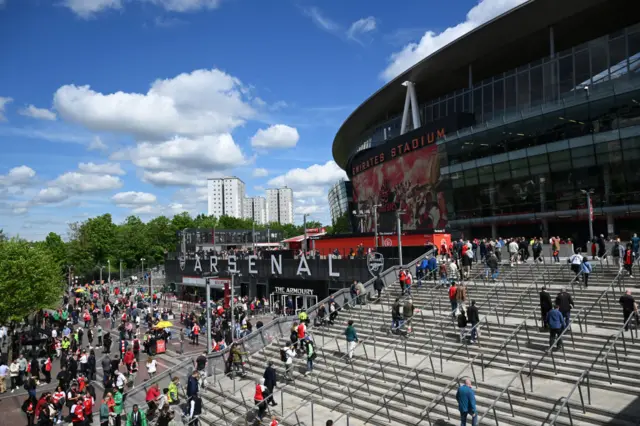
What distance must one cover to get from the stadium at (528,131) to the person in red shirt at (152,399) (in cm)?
1910

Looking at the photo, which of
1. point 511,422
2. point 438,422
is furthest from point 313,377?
point 511,422

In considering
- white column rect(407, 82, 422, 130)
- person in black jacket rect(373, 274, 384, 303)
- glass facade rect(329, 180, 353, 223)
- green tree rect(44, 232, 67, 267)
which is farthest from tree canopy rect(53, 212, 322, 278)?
person in black jacket rect(373, 274, 384, 303)

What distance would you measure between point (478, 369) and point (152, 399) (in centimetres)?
1046

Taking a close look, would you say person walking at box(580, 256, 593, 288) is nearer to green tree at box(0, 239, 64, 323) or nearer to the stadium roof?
the stadium roof

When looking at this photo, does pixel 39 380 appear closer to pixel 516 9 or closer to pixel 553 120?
pixel 553 120

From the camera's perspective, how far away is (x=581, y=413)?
1074 cm

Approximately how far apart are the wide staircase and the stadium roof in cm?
2684

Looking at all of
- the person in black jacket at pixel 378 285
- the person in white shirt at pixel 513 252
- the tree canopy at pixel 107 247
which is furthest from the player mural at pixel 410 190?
the tree canopy at pixel 107 247

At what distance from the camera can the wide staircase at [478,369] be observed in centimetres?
1148

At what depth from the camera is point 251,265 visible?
40.6m

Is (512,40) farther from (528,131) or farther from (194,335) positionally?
(194,335)

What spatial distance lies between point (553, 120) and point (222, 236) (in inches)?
2288

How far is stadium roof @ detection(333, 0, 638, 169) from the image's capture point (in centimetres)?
3891

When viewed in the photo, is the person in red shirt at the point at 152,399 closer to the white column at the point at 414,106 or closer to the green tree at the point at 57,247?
the white column at the point at 414,106
